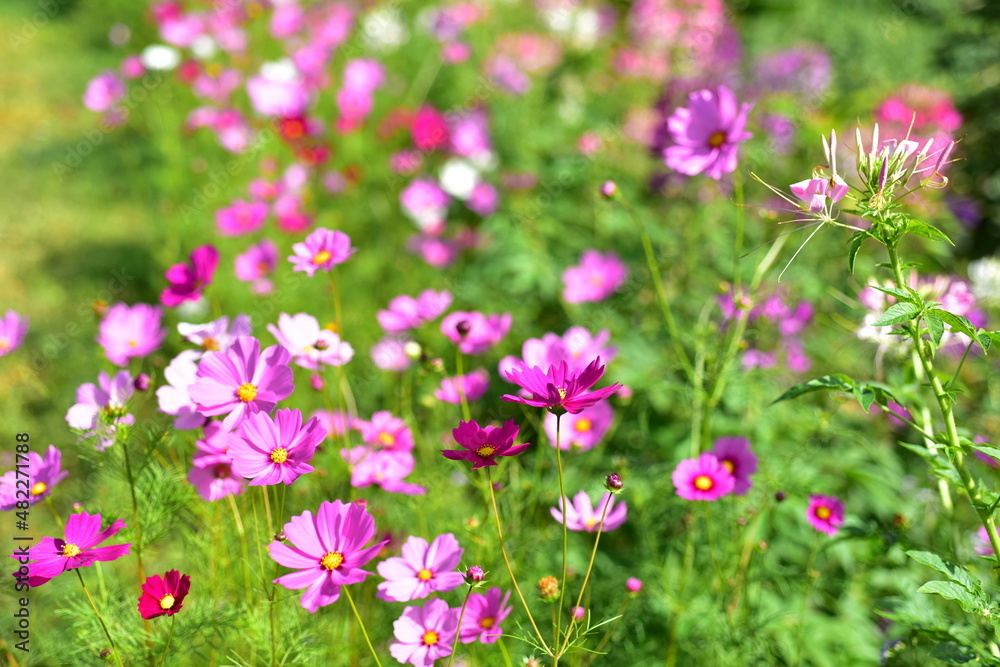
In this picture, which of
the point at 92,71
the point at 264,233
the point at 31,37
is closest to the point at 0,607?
the point at 264,233

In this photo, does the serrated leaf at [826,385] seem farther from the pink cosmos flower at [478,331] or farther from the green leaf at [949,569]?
the pink cosmos flower at [478,331]

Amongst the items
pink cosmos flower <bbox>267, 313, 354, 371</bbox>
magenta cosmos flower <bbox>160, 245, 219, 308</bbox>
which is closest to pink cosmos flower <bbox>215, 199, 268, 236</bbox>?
magenta cosmos flower <bbox>160, 245, 219, 308</bbox>

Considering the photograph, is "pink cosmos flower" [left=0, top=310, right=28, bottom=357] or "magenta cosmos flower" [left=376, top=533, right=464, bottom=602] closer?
"magenta cosmos flower" [left=376, top=533, right=464, bottom=602]

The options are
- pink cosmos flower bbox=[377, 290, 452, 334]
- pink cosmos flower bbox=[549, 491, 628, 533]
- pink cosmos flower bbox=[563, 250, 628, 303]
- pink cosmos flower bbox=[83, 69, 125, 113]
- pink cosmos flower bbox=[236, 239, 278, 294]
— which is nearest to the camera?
pink cosmos flower bbox=[549, 491, 628, 533]

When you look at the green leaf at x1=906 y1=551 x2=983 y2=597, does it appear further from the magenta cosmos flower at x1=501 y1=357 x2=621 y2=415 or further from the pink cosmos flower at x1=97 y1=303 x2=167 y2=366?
the pink cosmos flower at x1=97 y1=303 x2=167 y2=366

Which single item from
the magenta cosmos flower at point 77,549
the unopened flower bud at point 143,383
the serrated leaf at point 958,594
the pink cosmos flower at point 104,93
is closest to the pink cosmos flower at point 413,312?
the unopened flower bud at point 143,383

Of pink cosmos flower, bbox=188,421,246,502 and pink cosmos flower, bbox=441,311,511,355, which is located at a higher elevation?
pink cosmos flower, bbox=188,421,246,502

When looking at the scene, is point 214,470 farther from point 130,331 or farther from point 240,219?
point 240,219
